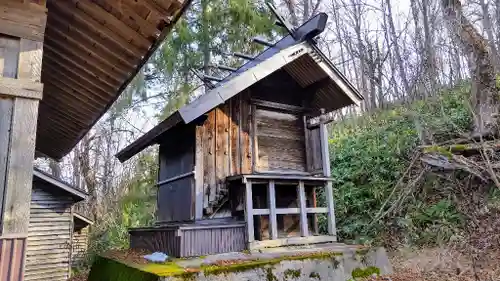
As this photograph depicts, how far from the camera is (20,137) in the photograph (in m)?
3.05

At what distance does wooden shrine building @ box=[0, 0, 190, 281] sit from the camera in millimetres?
2939

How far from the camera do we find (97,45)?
4.08 metres

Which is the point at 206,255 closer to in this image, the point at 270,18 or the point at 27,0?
the point at 27,0

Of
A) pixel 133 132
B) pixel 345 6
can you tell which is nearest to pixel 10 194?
pixel 133 132

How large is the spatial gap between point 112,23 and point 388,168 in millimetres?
8667

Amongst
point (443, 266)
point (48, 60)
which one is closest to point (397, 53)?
point (443, 266)

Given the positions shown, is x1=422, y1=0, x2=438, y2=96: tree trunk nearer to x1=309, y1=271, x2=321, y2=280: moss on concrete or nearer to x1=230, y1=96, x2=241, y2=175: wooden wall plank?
x1=230, y1=96, x2=241, y2=175: wooden wall plank

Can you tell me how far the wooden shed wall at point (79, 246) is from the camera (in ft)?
46.8

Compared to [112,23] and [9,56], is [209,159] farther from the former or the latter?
[9,56]

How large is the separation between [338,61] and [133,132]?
12.9 metres

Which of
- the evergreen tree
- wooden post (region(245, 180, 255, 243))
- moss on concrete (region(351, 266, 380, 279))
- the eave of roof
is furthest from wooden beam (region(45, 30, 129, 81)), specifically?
the eave of roof

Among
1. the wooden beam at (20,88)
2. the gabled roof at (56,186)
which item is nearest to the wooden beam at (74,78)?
the wooden beam at (20,88)

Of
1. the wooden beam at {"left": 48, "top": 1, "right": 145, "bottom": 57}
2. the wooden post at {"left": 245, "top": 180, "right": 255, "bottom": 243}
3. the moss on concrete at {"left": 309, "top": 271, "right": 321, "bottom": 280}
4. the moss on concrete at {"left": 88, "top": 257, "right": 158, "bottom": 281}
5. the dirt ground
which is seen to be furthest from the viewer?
the wooden post at {"left": 245, "top": 180, "right": 255, "bottom": 243}

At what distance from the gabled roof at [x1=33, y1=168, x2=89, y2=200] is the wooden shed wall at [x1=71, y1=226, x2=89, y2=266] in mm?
3745
